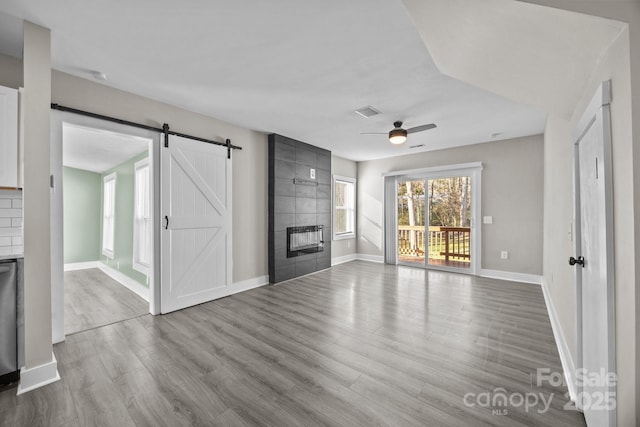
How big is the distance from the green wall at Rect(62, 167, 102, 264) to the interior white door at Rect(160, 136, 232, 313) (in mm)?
4455

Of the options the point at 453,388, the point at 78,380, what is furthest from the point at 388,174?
the point at 78,380

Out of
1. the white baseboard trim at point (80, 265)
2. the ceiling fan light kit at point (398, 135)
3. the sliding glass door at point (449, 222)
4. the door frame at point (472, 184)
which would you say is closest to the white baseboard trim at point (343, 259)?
the door frame at point (472, 184)

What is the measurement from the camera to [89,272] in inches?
224

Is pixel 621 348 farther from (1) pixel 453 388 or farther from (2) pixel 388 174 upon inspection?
(2) pixel 388 174

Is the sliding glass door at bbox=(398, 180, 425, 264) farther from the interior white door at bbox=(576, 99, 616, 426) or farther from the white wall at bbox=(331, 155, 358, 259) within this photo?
the interior white door at bbox=(576, 99, 616, 426)

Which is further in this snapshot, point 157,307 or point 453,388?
point 157,307

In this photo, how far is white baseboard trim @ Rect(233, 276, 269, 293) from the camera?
4198 mm

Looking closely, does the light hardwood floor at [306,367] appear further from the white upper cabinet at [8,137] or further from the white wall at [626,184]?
the white upper cabinet at [8,137]

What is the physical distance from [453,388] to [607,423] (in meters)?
0.86

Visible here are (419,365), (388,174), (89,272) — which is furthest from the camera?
(388,174)

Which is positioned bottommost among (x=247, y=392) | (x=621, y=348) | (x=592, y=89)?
(x=247, y=392)

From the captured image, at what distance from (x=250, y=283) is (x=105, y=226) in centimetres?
424

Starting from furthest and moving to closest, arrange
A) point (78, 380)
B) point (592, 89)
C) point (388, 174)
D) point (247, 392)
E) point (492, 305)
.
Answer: point (388, 174) < point (492, 305) < point (78, 380) < point (247, 392) < point (592, 89)

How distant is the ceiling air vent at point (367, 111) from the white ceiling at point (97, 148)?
2769 mm
